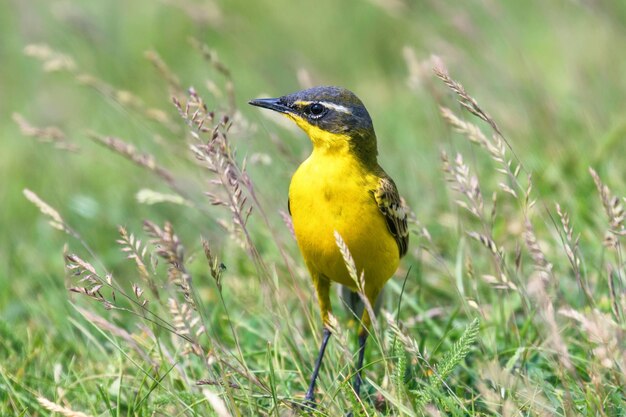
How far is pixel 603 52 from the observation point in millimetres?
8102

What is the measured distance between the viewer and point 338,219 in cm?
416

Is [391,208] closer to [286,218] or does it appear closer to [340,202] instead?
[340,202]

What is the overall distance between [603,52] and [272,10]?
481 cm

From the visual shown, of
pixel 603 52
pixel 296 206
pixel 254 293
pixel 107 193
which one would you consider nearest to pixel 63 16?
pixel 107 193

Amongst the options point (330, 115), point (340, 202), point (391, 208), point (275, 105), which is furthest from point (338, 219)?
point (275, 105)

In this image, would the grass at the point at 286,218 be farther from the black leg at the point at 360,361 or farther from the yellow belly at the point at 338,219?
the yellow belly at the point at 338,219

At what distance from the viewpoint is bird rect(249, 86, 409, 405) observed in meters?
4.16

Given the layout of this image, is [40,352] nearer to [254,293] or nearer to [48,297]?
[48,297]

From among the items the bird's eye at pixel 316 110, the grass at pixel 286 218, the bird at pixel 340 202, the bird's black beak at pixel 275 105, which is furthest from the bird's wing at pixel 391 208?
the bird's black beak at pixel 275 105

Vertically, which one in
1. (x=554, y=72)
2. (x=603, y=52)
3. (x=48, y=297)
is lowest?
(x=48, y=297)

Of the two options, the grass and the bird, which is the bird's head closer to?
the bird

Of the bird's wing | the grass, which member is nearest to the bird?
the bird's wing

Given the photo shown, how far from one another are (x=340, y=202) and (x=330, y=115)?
0.51 m

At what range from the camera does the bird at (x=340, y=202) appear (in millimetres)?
4164
